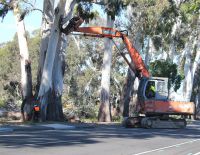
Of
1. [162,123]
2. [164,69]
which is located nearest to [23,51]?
[162,123]

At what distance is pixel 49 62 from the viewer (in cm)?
3444

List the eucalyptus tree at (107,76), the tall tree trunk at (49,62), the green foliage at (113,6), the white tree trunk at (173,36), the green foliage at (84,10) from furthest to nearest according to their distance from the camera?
the white tree trunk at (173,36)
the eucalyptus tree at (107,76)
the green foliage at (84,10)
the green foliage at (113,6)
the tall tree trunk at (49,62)

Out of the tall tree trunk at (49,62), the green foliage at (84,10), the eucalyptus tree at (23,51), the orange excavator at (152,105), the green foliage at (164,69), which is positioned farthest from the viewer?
the green foliage at (164,69)

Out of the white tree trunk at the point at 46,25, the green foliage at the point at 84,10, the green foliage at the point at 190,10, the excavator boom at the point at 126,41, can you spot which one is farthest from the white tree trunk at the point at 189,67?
the white tree trunk at the point at 46,25

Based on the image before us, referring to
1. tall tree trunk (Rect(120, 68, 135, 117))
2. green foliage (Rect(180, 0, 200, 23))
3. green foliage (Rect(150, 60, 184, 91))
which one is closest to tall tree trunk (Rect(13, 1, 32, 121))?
green foliage (Rect(180, 0, 200, 23))

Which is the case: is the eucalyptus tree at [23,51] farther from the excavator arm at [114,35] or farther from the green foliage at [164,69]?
the green foliage at [164,69]

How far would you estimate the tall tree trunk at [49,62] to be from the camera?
34031 millimetres

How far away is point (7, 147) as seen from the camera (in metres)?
16.3

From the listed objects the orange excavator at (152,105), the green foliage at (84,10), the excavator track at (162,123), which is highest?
the green foliage at (84,10)

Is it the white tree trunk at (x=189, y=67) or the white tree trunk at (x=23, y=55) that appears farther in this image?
the white tree trunk at (x=189, y=67)

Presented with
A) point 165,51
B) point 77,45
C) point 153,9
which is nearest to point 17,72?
point 77,45

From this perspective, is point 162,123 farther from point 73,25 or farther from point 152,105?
point 73,25

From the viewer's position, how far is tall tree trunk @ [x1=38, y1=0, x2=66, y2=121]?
3403cm

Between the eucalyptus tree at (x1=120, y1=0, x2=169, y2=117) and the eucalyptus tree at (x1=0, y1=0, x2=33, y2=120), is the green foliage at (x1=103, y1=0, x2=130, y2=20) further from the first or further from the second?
the eucalyptus tree at (x1=0, y1=0, x2=33, y2=120)
